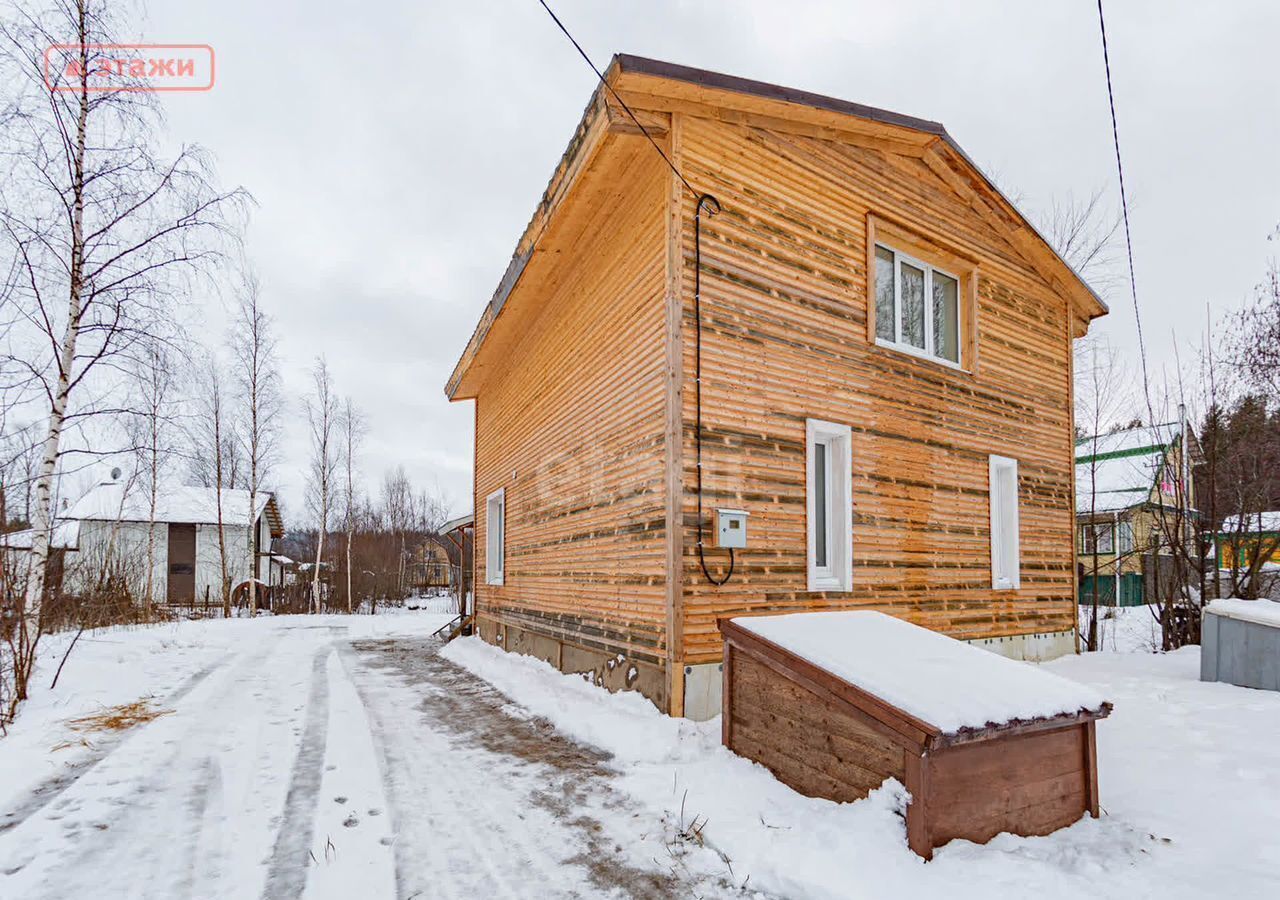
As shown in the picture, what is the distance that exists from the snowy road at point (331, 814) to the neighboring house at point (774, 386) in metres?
1.66

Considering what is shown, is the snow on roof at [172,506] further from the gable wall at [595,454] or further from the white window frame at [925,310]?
the white window frame at [925,310]

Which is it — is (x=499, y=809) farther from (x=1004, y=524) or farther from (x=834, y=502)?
(x=1004, y=524)

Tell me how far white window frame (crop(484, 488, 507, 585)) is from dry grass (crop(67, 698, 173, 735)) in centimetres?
538

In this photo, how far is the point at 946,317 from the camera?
8.99 m

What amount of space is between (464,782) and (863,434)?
4944 millimetres

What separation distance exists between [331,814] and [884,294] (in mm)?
7257

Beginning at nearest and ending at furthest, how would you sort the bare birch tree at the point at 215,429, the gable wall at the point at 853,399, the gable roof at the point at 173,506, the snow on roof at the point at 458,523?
the gable wall at the point at 853,399
the snow on roof at the point at 458,523
the bare birch tree at the point at 215,429
the gable roof at the point at 173,506

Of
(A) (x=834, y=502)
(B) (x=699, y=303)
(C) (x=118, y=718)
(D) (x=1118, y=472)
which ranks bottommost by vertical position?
(C) (x=118, y=718)

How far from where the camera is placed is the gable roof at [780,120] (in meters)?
5.83

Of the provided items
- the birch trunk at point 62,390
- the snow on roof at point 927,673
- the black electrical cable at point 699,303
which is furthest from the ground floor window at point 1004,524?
the birch trunk at point 62,390

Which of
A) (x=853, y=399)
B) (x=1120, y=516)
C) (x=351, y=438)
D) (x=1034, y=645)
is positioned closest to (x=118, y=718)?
(x=853, y=399)

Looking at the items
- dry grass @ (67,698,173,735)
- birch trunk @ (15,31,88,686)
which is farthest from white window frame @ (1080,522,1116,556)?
birch trunk @ (15,31,88,686)

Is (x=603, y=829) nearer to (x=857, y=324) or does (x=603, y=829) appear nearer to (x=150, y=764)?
(x=150, y=764)

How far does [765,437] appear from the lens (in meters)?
6.39
